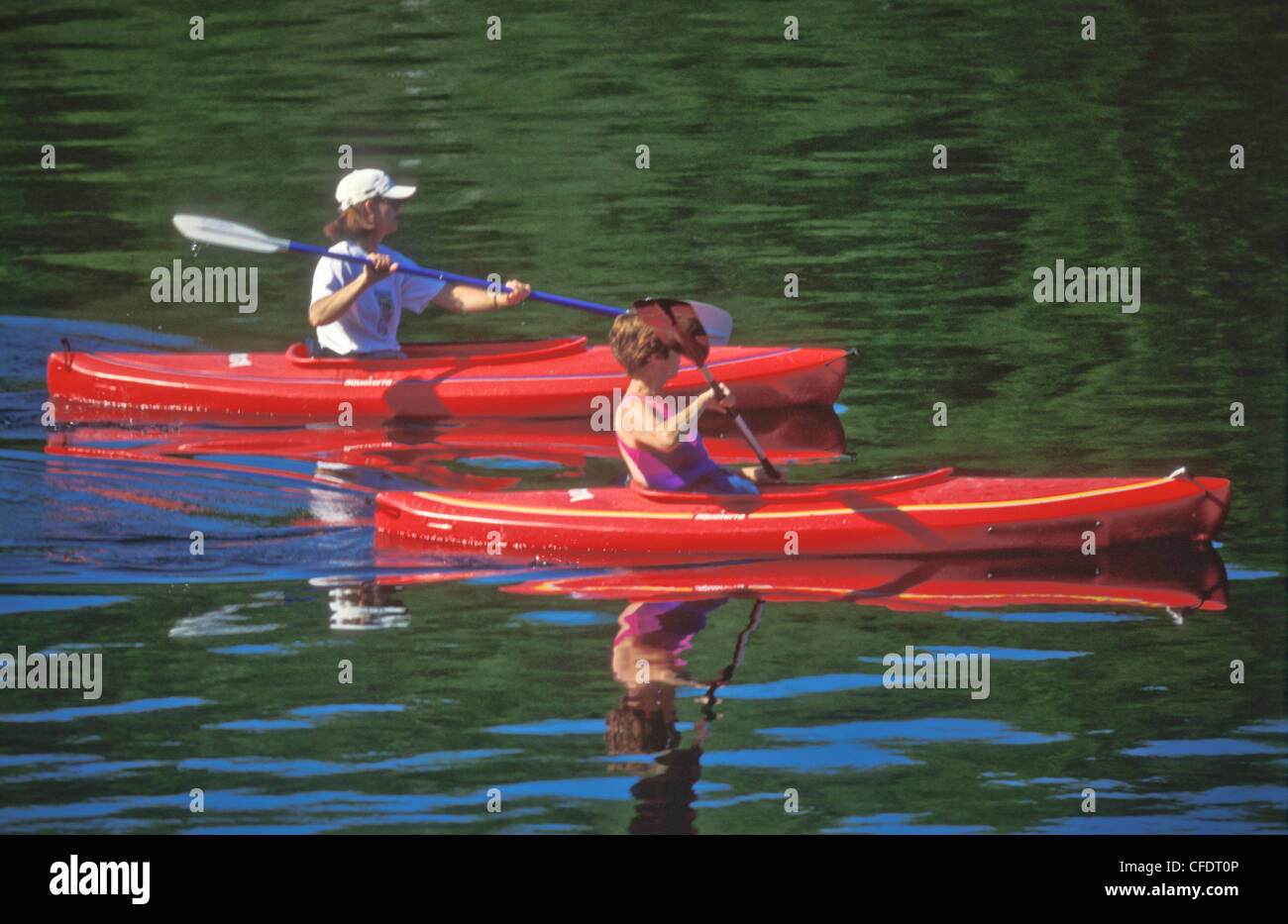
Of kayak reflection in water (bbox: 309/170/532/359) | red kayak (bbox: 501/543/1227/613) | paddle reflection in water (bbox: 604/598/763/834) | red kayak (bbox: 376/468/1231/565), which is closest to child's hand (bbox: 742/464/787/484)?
red kayak (bbox: 376/468/1231/565)

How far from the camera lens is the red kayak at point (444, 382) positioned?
460 inches

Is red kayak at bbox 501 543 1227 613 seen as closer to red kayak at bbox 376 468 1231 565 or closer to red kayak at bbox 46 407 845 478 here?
red kayak at bbox 376 468 1231 565

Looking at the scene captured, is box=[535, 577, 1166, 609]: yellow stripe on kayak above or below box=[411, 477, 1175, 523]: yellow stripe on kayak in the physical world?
below

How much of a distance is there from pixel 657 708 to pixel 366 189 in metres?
4.73

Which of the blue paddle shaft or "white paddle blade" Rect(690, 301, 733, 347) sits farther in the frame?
the blue paddle shaft

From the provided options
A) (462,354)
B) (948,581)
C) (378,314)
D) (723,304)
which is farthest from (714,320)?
(723,304)

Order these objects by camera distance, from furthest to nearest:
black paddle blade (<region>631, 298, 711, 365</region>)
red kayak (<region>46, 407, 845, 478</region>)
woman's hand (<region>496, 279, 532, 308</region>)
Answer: woman's hand (<region>496, 279, 532, 308</region>)
red kayak (<region>46, 407, 845, 478</region>)
black paddle blade (<region>631, 298, 711, 365</region>)

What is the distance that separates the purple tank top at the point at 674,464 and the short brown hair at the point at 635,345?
367 mm

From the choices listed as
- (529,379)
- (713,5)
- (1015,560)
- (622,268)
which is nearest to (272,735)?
(1015,560)

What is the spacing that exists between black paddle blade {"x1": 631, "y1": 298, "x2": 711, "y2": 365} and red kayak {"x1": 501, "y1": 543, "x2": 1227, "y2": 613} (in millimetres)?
967

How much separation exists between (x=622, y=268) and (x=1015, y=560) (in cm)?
651

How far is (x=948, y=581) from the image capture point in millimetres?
8688

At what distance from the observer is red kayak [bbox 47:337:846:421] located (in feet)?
38.3

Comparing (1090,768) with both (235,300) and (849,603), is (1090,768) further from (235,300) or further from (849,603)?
(235,300)
